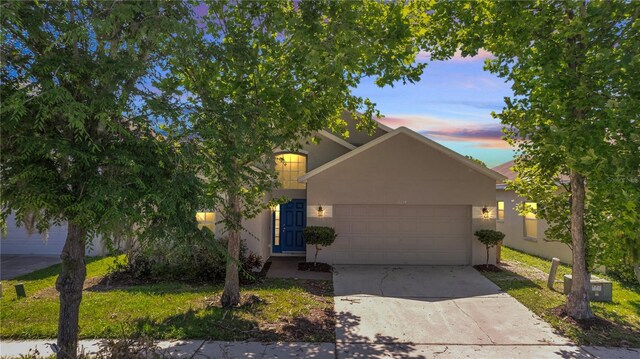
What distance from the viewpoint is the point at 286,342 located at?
6871 millimetres

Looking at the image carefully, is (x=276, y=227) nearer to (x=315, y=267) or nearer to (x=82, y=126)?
(x=315, y=267)

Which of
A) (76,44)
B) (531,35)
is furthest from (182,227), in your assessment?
(531,35)

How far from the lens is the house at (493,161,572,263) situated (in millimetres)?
14712

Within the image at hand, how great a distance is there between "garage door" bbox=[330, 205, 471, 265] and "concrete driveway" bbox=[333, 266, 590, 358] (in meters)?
1.95

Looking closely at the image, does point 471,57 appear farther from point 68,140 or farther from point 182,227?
point 68,140

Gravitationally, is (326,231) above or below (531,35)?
below

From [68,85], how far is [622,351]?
9.58m

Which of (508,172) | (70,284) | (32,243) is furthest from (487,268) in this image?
(32,243)

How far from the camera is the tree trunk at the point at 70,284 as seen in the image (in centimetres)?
522

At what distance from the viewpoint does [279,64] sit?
8.53 meters

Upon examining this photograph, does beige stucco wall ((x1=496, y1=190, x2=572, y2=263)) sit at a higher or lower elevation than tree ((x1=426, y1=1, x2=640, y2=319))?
lower

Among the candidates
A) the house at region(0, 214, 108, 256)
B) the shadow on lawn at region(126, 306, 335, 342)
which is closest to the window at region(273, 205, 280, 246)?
the house at region(0, 214, 108, 256)

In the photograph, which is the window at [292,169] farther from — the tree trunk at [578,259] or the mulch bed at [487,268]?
the tree trunk at [578,259]

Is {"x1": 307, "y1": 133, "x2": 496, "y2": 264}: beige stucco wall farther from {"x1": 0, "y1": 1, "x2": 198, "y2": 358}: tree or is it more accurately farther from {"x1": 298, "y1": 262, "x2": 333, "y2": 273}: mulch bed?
{"x1": 0, "y1": 1, "x2": 198, "y2": 358}: tree
